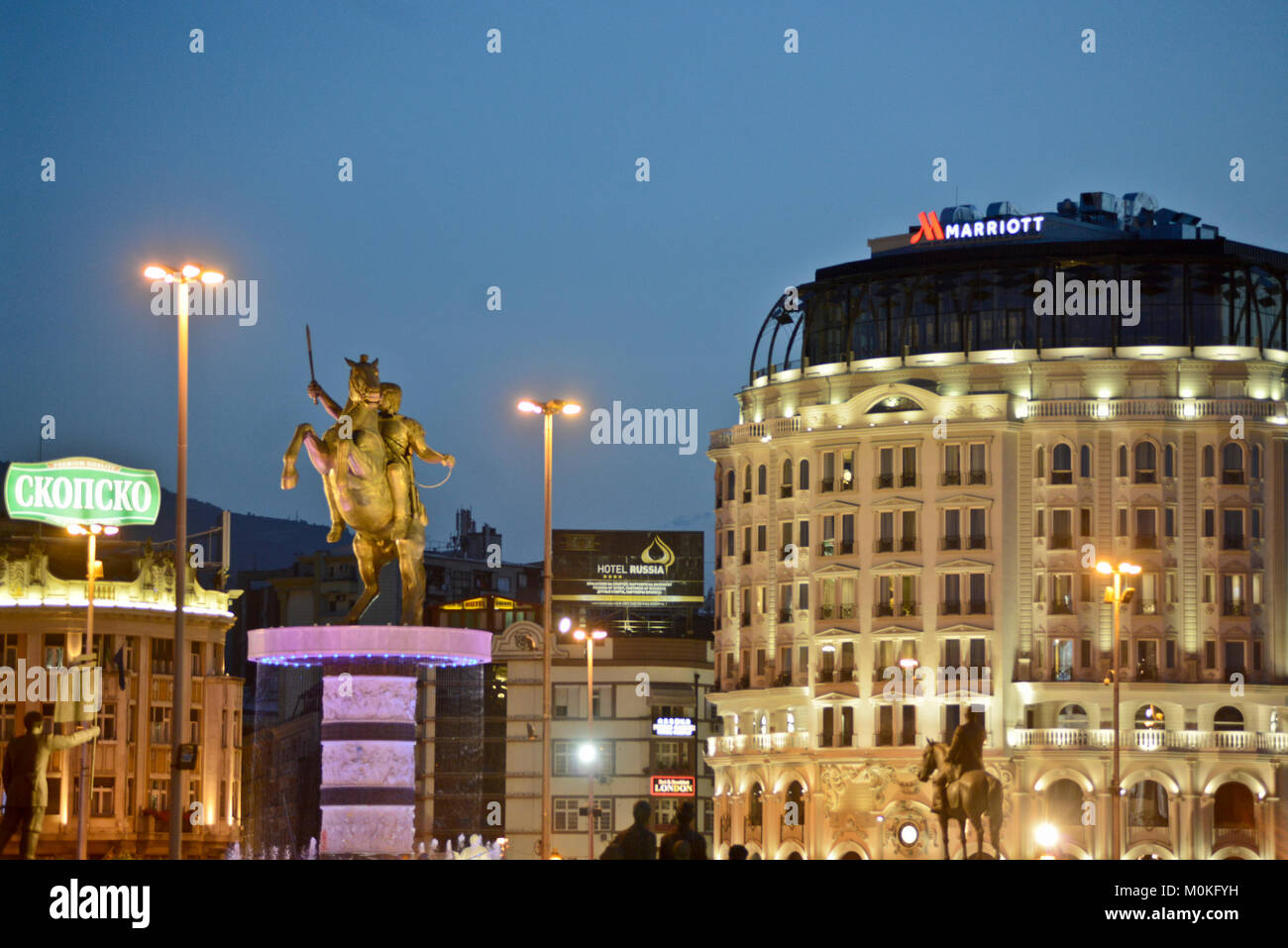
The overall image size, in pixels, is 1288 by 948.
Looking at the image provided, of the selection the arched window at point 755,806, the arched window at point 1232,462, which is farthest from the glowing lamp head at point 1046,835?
the arched window at point 1232,462

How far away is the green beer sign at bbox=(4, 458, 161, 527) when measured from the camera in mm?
109688

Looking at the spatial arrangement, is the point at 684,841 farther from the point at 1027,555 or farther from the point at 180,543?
the point at 1027,555

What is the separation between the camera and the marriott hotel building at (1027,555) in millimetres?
97625

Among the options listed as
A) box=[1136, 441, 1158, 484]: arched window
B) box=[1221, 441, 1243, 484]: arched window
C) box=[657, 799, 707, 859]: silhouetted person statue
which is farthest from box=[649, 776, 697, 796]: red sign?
box=[657, 799, 707, 859]: silhouetted person statue

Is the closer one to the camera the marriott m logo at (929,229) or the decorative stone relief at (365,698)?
the decorative stone relief at (365,698)

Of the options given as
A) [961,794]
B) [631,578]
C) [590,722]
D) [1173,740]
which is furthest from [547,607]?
[631,578]

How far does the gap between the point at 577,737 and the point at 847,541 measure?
2598 cm

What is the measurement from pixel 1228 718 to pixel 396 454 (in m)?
69.4

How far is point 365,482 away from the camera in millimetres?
37250

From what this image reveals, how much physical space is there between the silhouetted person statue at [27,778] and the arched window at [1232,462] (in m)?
78.8

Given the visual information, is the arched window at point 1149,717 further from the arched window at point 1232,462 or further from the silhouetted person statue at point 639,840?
the silhouetted person statue at point 639,840

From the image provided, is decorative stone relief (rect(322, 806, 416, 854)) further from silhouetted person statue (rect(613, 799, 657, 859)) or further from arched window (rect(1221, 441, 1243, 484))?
arched window (rect(1221, 441, 1243, 484))
